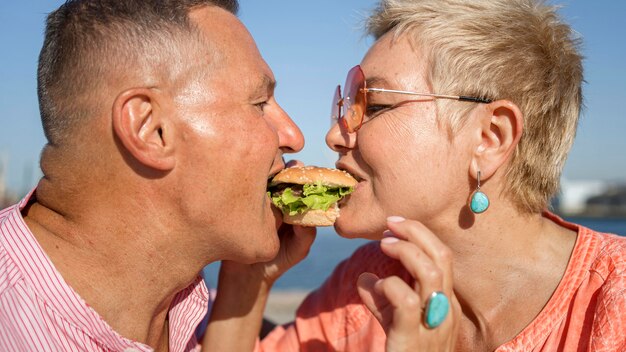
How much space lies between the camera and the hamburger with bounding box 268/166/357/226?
160 inches

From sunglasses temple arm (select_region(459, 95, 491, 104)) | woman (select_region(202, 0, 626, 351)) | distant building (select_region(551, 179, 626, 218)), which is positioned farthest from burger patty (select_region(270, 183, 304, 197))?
Result: distant building (select_region(551, 179, 626, 218))

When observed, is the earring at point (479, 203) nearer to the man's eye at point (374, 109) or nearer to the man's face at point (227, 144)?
the man's eye at point (374, 109)

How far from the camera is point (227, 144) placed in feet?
11.2

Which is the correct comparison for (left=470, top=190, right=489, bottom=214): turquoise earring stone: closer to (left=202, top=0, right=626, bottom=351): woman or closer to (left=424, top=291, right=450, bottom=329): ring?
(left=202, top=0, right=626, bottom=351): woman

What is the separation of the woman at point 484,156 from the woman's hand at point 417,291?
0.48 m

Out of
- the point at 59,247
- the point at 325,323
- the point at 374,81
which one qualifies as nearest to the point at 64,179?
the point at 59,247

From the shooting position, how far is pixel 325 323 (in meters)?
4.89

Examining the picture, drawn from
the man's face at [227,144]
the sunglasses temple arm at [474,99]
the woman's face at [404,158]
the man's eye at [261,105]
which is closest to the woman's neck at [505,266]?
the woman's face at [404,158]

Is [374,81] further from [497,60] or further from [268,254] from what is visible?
[268,254]

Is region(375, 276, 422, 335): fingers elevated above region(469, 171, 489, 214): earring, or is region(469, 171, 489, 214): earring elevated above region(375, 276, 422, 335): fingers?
region(469, 171, 489, 214): earring

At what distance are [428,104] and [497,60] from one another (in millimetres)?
551

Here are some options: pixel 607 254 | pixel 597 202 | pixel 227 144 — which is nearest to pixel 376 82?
pixel 227 144

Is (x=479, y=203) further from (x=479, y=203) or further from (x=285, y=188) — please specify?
(x=285, y=188)

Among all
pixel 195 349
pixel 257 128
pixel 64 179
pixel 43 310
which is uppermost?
pixel 257 128
